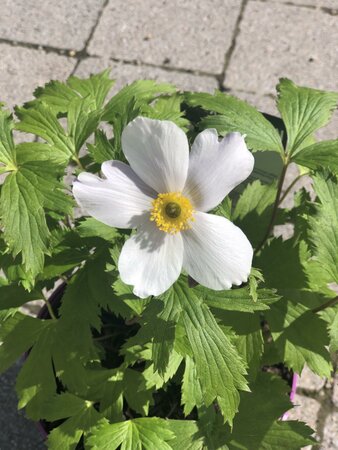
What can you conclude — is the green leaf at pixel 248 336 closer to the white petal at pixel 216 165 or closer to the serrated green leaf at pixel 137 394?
the serrated green leaf at pixel 137 394

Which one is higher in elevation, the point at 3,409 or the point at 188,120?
the point at 188,120

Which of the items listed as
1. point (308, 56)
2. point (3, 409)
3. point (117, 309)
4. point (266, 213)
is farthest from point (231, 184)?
point (308, 56)

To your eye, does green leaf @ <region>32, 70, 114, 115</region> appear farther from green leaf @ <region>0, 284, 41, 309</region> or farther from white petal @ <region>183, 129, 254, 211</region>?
white petal @ <region>183, 129, 254, 211</region>

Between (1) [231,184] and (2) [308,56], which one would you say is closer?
(1) [231,184]

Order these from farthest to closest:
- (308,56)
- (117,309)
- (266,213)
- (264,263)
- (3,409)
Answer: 1. (308,56)
2. (3,409)
3. (266,213)
4. (264,263)
5. (117,309)

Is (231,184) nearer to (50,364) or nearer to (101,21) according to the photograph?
(50,364)

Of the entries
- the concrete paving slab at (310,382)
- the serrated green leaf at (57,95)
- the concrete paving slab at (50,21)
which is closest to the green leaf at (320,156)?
the serrated green leaf at (57,95)
